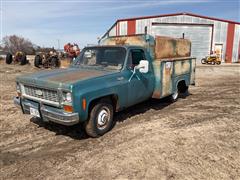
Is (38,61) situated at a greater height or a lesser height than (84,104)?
greater

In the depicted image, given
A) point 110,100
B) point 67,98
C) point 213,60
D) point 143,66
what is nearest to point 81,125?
point 110,100

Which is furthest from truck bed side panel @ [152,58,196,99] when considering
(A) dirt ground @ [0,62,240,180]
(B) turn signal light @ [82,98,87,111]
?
(B) turn signal light @ [82,98,87,111]

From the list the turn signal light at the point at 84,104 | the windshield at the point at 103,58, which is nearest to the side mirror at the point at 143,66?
the windshield at the point at 103,58

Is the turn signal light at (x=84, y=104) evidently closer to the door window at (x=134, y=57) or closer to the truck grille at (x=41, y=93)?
the truck grille at (x=41, y=93)

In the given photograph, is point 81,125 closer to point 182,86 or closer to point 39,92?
point 39,92

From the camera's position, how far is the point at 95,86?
14.3ft

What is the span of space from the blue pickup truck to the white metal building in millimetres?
23599

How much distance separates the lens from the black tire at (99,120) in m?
4.51

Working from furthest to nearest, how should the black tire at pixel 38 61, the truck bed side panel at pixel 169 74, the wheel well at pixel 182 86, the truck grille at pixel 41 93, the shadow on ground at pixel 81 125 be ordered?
A: the black tire at pixel 38 61 < the wheel well at pixel 182 86 < the truck bed side panel at pixel 169 74 < the shadow on ground at pixel 81 125 < the truck grille at pixel 41 93

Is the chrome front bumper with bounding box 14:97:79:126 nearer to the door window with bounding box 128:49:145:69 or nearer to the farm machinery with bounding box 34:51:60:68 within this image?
the door window with bounding box 128:49:145:69

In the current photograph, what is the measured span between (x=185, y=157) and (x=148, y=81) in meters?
2.38

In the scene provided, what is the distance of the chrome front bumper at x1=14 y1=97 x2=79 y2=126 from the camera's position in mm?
4027

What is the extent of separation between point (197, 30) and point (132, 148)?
28275 mm

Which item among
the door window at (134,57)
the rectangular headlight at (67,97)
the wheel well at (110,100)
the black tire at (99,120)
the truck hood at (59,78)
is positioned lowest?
the black tire at (99,120)
